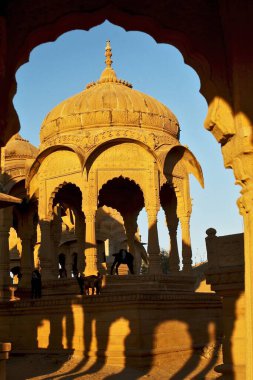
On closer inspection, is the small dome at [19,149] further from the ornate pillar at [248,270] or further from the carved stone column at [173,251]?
the ornate pillar at [248,270]

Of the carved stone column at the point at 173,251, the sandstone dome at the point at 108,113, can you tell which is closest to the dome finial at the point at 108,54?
the sandstone dome at the point at 108,113

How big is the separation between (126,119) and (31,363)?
8.89m

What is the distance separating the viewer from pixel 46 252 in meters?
19.3

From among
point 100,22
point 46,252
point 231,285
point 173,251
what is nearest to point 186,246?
point 173,251

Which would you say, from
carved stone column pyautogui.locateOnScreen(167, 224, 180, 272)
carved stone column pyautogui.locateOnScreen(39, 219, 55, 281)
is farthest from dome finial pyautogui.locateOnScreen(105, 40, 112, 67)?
carved stone column pyautogui.locateOnScreen(39, 219, 55, 281)

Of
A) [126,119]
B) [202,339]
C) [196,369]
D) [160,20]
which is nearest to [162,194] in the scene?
[126,119]

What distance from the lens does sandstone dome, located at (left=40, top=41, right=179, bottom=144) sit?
64.2 feet

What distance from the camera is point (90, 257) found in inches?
712

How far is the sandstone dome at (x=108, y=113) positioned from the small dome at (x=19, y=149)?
7.82 ft

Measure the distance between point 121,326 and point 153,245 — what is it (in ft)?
14.3

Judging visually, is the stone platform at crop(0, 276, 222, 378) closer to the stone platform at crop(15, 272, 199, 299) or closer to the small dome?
the stone platform at crop(15, 272, 199, 299)

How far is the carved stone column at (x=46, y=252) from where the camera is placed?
63.0 ft

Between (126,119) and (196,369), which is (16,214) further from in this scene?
(196,369)

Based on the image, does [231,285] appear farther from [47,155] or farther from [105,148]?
[47,155]
